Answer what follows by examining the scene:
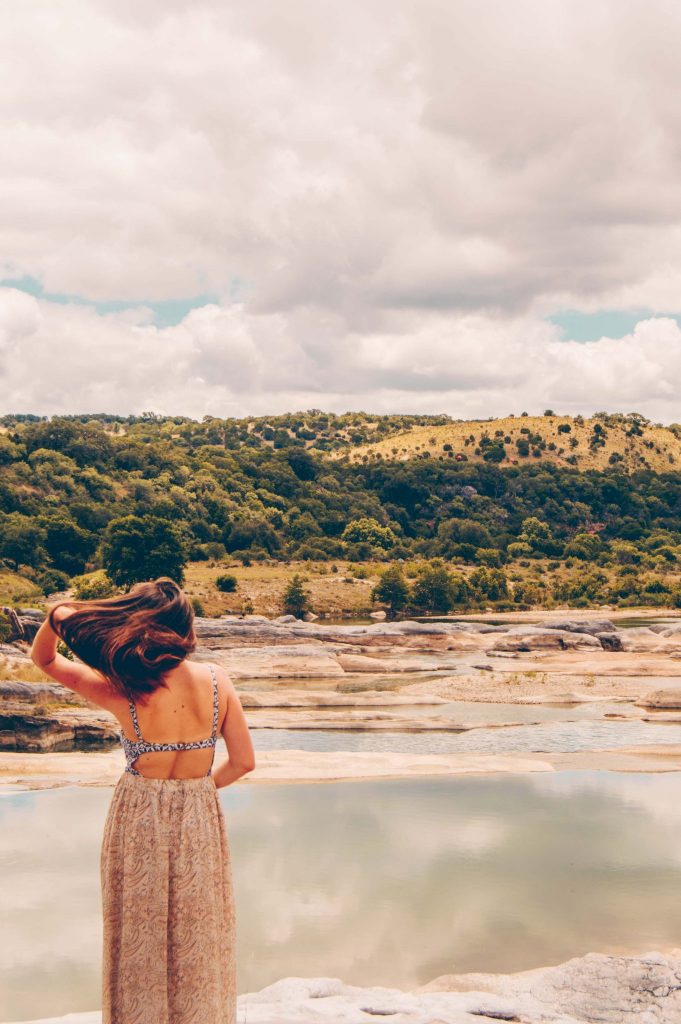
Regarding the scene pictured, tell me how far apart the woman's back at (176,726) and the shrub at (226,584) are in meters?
66.9

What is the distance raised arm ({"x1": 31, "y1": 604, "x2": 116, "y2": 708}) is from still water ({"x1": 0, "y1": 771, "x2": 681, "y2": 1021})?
6.15m

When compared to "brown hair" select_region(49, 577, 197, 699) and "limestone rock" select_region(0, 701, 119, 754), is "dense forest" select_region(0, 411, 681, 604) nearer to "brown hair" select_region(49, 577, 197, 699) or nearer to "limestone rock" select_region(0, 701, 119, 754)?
"limestone rock" select_region(0, 701, 119, 754)

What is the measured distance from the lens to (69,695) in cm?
2839

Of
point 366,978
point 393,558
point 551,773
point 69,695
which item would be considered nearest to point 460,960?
point 366,978

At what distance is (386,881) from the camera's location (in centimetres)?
1358

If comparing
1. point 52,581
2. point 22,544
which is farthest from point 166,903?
point 22,544

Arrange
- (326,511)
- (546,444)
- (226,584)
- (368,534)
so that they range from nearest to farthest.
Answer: (226,584), (368,534), (326,511), (546,444)

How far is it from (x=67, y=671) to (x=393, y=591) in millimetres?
66647

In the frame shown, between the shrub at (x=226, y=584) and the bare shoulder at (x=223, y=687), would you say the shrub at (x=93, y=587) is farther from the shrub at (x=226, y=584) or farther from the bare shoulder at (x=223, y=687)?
the bare shoulder at (x=223, y=687)

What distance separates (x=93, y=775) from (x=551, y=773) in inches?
399

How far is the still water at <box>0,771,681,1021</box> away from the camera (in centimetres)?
1083

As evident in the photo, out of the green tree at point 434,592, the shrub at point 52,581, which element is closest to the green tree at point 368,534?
the green tree at point 434,592

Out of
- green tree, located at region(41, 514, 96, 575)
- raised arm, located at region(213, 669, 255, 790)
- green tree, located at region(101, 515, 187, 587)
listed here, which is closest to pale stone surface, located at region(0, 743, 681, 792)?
raised arm, located at region(213, 669, 255, 790)

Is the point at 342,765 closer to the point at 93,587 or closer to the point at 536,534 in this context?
the point at 93,587
